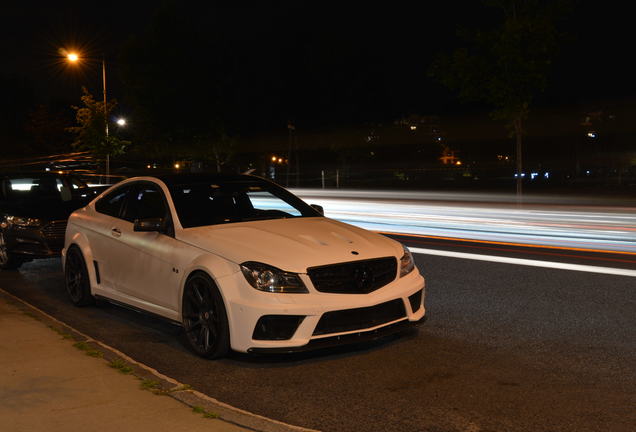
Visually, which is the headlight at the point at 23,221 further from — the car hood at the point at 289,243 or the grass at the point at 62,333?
the car hood at the point at 289,243

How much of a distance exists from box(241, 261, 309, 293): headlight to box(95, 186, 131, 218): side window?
2.52 m

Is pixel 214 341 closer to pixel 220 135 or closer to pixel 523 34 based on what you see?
pixel 523 34

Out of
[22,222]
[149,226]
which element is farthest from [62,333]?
[22,222]

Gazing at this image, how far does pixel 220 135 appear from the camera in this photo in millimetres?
56312

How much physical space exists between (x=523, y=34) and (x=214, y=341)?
62.5 ft

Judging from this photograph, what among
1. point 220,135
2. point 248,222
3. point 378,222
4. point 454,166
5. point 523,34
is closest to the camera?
point 248,222

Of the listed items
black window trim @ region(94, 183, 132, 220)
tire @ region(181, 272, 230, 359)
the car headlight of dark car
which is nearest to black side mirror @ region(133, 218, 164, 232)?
tire @ region(181, 272, 230, 359)

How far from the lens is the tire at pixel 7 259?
1088cm

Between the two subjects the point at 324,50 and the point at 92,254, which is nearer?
the point at 92,254

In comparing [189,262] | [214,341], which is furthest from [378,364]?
[189,262]

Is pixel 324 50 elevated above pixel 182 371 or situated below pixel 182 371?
above

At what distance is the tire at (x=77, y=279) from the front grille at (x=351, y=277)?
3275 millimetres

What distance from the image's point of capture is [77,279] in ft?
26.5

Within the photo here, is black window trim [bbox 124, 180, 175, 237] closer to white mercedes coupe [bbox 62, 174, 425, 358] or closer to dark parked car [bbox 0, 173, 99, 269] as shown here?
white mercedes coupe [bbox 62, 174, 425, 358]
